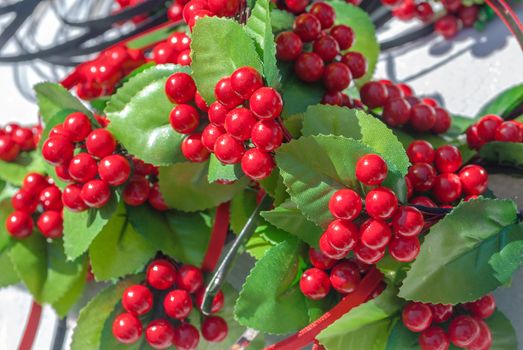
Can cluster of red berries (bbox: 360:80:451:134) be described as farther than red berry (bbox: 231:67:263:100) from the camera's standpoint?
Yes

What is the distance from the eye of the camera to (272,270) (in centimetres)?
39

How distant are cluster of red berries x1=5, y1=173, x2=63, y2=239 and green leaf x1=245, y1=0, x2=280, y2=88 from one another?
0.67 ft

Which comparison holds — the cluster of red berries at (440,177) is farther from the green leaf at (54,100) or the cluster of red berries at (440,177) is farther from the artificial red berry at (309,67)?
the green leaf at (54,100)

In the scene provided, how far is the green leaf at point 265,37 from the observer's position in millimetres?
350

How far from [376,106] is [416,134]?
0.03 m

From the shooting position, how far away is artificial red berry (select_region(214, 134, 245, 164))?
1.17 feet

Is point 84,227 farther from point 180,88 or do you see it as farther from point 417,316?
point 417,316

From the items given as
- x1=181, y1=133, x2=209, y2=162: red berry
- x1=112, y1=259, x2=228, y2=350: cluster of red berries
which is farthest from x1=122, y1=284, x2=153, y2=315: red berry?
x1=181, y1=133, x2=209, y2=162: red berry

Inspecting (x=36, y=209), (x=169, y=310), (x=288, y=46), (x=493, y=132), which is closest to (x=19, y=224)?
(x=36, y=209)

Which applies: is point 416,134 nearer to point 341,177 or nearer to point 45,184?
point 341,177

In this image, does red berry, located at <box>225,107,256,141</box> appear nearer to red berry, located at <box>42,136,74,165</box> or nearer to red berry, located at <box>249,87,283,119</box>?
red berry, located at <box>249,87,283,119</box>

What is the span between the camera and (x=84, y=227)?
44 centimetres

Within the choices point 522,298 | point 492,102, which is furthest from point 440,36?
point 522,298

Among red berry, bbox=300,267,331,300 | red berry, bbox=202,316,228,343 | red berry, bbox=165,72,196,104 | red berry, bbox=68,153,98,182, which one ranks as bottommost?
red berry, bbox=202,316,228,343
